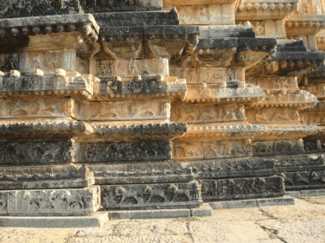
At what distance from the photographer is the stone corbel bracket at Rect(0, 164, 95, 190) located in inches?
189

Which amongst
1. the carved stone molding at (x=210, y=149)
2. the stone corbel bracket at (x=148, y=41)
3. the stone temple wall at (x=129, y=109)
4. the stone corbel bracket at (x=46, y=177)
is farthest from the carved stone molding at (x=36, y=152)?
the carved stone molding at (x=210, y=149)

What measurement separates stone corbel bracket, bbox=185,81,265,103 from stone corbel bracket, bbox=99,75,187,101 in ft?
3.26

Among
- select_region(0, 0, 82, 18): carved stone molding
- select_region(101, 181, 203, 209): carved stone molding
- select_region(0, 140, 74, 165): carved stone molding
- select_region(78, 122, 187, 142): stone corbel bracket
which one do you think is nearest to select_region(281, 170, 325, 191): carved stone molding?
select_region(101, 181, 203, 209): carved stone molding

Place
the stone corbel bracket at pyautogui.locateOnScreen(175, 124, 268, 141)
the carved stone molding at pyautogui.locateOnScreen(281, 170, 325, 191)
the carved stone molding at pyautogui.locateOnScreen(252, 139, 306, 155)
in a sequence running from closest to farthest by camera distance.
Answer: the stone corbel bracket at pyautogui.locateOnScreen(175, 124, 268, 141) → the carved stone molding at pyautogui.locateOnScreen(281, 170, 325, 191) → the carved stone molding at pyautogui.locateOnScreen(252, 139, 306, 155)

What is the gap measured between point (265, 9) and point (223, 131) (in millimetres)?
4465

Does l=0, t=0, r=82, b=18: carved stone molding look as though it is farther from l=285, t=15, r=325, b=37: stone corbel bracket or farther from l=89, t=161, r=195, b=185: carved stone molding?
l=285, t=15, r=325, b=37: stone corbel bracket


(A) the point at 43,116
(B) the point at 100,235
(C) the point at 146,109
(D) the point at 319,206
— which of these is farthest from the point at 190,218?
(A) the point at 43,116

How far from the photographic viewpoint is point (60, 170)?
16.1ft

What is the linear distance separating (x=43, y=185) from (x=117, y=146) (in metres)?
1.38

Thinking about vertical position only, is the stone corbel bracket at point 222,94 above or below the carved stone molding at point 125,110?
above

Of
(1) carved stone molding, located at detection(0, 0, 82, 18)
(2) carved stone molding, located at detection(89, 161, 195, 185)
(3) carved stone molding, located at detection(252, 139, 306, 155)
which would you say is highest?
(1) carved stone molding, located at detection(0, 0, 82, 18)

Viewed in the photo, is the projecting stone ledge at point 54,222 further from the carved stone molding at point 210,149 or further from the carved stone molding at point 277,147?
the carved stone molding at point 277,147

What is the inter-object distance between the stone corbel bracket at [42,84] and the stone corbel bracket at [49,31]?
581 mm

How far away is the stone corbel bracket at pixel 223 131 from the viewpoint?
6.26m
